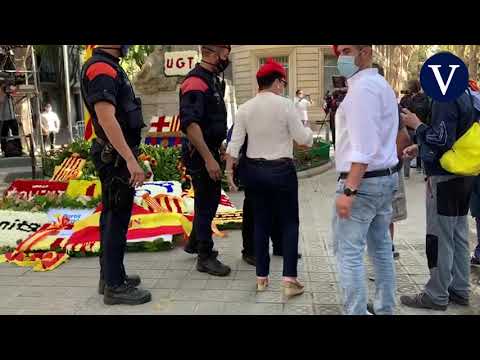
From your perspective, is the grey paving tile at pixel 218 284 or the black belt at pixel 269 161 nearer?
the black belt at pixel 269 161

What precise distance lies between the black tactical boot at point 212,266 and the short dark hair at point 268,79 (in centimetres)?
163

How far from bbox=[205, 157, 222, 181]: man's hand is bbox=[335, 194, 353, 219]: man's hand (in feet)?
4.78

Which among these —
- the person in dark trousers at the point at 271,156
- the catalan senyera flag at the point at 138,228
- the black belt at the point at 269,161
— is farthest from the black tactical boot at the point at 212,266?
the black belt at the point at 269,161

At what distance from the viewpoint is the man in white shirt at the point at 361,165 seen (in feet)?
9.48

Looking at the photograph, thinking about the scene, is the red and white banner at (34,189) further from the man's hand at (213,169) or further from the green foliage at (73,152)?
the man's hand at (213,169)

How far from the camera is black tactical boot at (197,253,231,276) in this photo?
4.43m

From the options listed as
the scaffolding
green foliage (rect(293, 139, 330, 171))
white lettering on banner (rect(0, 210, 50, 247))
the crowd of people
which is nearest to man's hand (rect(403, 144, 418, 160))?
the crowd of people

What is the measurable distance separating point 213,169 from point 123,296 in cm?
125

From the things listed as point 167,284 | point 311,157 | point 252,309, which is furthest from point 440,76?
point 311,157

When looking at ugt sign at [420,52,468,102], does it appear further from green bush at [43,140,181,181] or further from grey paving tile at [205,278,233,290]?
green bush at [43,140,181,181]

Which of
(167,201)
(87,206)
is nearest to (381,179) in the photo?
(167,201)

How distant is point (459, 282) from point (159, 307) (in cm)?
227

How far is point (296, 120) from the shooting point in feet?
12.5

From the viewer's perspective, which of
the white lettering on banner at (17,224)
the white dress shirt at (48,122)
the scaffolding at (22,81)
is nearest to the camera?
the white lettering on banner at (17,224)
